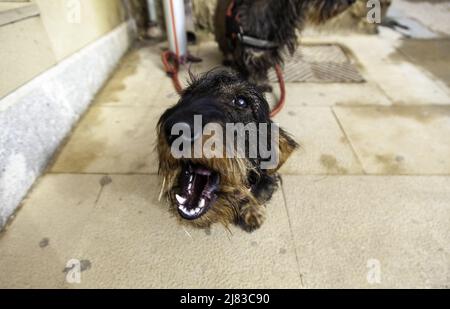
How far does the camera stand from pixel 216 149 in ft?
5.19

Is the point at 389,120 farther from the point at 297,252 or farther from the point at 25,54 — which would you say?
the point at 25,54

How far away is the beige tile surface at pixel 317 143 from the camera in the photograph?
2934 millimetres

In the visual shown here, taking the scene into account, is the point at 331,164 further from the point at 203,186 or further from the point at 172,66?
the point at 172,66

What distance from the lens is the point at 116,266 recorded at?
2096 millimetres

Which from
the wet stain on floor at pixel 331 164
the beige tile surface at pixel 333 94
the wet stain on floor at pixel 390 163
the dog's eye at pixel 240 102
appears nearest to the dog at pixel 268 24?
the beige tile surface at pixel 333 94

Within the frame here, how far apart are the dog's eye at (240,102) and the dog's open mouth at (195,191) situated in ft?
1.68

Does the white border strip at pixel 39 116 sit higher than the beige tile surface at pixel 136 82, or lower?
higher

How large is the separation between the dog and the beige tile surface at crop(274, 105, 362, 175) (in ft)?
2.66

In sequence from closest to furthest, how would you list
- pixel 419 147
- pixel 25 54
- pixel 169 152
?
pixel 169 152 → pixel 25 54 → pixel 419 147

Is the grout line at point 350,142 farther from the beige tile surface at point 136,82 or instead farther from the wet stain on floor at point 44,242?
the wet stain on floor at point 44,242

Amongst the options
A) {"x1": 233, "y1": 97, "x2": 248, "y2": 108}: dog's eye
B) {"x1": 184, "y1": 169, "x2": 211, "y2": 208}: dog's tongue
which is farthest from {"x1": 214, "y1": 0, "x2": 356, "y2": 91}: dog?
{"x1": 184, "y1": 169, "x2": 211, "y2": 208}: dog's tongue
